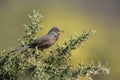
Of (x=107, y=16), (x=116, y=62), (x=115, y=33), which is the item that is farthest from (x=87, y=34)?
(x=107, y=16)

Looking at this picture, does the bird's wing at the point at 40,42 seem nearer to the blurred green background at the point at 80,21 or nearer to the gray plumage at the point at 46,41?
the gray plumage at the point at 46,41

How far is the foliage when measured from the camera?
7.36 m

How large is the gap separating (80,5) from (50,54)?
23.4m

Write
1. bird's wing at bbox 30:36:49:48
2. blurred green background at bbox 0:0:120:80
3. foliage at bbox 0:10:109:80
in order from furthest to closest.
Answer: blurred green background at bbox 0:0:120:80 → bird's wing at bbox 30:36:49:48 → foliage at bbox 0:10:109:80

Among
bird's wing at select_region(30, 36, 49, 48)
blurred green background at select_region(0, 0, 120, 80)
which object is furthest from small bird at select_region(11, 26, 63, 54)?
blurred green background at select_region(0, 0, 120, 80)

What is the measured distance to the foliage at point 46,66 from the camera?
7359 mm

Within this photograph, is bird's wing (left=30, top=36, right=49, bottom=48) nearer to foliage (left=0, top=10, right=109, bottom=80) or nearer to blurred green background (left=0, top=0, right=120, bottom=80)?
foliage (left=0, top=10, right=109, bottom=80)

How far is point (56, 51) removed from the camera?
773cm

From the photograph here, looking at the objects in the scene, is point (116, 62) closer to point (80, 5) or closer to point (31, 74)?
point (80, 5)

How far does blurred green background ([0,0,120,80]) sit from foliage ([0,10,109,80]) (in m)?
9.40

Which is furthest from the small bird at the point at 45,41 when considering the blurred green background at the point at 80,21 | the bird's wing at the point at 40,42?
the blurred green background at the point at 80,21

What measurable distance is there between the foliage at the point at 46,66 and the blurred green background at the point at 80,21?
940cm

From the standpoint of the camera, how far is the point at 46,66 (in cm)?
749

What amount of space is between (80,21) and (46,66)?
1784 centimetres
